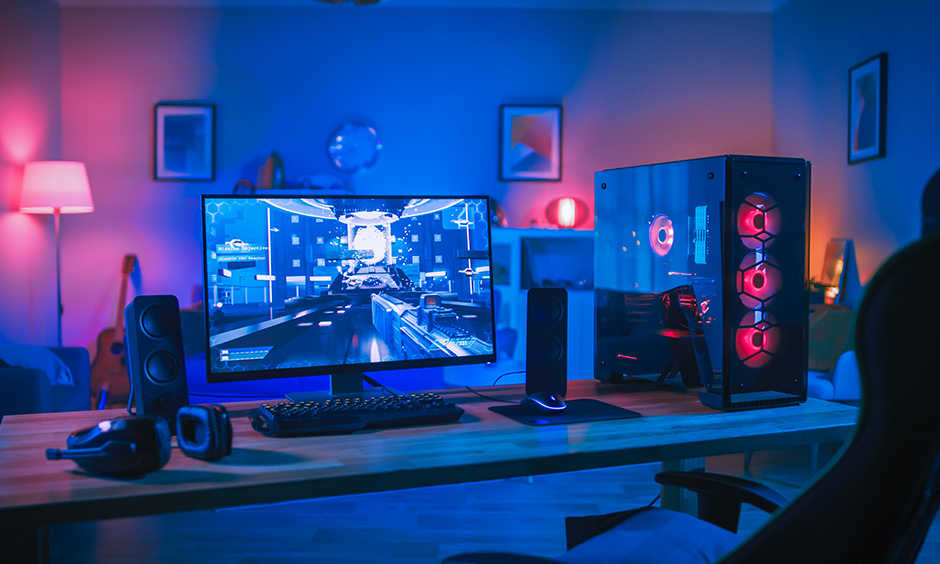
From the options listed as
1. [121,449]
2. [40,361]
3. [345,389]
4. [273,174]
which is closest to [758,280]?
[345,389]

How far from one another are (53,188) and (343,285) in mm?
3524

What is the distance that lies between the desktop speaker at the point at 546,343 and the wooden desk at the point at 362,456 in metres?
0.14

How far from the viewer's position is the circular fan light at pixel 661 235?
61.4 inches

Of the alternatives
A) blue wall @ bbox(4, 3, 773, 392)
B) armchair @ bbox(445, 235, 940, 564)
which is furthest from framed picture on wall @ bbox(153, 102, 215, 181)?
armchair @ bbox(445, 235, 940, 564)

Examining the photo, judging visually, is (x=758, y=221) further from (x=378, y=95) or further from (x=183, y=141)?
(x=183, y=141)

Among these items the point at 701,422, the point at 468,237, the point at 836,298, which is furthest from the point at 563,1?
the point at 701,422

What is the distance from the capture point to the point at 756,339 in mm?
1418

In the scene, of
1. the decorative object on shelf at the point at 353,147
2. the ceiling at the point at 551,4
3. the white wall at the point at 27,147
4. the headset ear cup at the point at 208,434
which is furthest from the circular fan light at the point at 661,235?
the white wall at the point at 27,147

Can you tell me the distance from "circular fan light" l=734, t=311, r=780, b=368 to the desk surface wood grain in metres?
0.11

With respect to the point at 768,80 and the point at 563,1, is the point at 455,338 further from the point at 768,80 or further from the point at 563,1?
the point at 768,80

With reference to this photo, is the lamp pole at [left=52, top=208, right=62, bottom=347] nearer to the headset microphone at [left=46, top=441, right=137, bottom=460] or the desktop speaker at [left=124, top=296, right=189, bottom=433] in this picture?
the desktop speaker at [left=124, top=296, right=189, bottom=433]

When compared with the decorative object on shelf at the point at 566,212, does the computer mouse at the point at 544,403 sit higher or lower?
lower

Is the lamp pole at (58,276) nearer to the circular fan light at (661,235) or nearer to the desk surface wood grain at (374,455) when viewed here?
the desk surface wood grain at (374,455)

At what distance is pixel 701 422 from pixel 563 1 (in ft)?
13.9
